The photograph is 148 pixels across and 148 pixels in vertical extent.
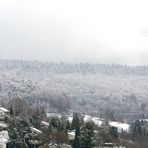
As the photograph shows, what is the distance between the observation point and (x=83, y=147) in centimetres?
8675

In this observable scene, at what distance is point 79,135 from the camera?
87.2 meters

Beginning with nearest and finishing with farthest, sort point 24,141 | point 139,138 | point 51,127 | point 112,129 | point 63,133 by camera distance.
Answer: point 24,141, point 63,133, point 51,127, point 112,129, point 139,138

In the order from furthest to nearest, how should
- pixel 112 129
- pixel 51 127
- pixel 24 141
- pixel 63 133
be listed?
pixel 112 129
pixel 51 127
pixel 63 133
pixel 24 141

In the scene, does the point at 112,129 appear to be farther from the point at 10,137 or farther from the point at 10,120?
the point at 10,137

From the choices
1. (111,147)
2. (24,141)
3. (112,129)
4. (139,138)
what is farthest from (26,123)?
(139,138)

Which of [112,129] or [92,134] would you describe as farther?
[112,129]

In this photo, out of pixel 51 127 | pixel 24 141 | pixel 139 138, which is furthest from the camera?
pixel 139 138

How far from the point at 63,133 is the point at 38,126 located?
10.7 metres

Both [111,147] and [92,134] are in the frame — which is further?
[111,147]

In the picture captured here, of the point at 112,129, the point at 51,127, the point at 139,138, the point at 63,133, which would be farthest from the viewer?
the point at 139,138

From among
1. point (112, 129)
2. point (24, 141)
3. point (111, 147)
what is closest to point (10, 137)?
point (24, 141)

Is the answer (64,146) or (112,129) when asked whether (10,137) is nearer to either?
(64,146)

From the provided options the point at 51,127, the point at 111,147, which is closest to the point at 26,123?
the point at 51,127

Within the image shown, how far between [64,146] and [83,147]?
3.83m
